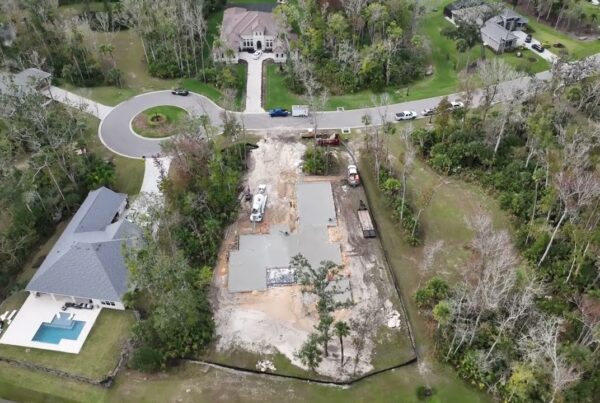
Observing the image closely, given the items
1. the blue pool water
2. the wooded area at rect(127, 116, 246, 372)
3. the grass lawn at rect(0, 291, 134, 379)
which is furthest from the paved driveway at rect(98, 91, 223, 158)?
the blue pool water

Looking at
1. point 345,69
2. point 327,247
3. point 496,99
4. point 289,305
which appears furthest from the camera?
point 345,69

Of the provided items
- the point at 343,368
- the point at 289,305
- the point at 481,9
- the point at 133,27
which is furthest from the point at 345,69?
the point at 343,368

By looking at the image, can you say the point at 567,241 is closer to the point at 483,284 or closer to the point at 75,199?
the point at 483,284

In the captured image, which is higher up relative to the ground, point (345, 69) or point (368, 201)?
point (345, 69)

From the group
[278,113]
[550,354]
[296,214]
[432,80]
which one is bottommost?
[296,214]

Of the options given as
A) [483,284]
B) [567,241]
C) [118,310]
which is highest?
[483,284]

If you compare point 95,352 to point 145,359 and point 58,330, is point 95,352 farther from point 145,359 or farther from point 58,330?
point 145,359

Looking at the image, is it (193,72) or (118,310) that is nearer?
(118,310)

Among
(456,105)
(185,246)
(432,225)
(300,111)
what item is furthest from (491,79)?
(185,246)
